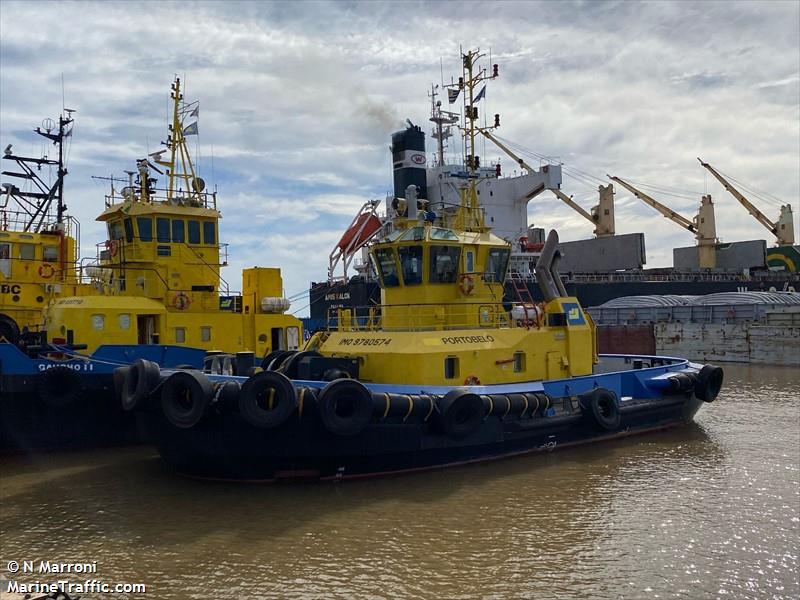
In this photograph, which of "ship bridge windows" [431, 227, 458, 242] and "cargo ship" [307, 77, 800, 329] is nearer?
"ship bridge windows" [431, 227, 458, 242]

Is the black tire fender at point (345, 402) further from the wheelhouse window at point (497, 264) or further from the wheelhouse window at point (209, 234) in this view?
the wheelhouse window at point (209, 234)

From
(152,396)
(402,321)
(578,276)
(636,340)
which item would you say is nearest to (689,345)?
(636,340)

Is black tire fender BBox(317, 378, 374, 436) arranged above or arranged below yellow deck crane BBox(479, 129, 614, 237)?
below

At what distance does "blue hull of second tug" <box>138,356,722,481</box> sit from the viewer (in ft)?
29.3

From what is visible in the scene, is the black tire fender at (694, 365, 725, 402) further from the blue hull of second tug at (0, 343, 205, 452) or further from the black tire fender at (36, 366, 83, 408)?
the black tire fender at (36, 366, 83, 408)

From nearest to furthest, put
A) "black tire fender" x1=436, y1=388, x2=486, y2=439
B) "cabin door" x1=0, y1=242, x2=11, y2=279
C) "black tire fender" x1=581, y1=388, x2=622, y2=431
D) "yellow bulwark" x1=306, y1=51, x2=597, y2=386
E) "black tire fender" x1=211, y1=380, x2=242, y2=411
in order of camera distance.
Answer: "black tire fender" x1=211, y1=380, x2=242, y2=411, "black tire fender" x1=436, y1=388, x2=486, y2=439, "yellow bulwark" x1=306, y1=51, x2=597, y2=386, "black tire fender" x1=581, y1=388, x2=622, y2=431, "cabin door" x1=0, y1=242, x2=11, y2=279

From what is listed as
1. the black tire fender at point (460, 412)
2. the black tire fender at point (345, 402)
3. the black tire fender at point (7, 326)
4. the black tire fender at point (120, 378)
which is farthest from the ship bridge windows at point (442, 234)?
the black tire fender at point (7, 326)

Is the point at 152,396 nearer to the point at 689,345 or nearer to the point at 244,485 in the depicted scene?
the point at 244,485

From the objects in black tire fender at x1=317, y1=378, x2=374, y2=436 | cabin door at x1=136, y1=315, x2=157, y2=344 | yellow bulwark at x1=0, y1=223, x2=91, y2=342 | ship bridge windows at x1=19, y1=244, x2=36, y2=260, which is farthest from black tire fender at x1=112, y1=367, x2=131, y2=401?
ship bridge windows at x1=19, y1=244, x2=36, y2=260

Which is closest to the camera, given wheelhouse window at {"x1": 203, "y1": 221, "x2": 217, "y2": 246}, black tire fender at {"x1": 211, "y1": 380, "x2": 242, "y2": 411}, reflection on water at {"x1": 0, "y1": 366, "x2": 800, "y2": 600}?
reflection on water at {"x1": 0, "y1": 366, "x2": 800, "y2": 600}

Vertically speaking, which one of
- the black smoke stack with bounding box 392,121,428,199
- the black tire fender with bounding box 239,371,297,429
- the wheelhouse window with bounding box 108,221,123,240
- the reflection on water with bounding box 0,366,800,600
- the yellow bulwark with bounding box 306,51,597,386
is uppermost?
the black smoke stack with bounding box 392,121,428,199

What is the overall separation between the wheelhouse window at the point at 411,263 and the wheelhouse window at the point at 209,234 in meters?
5.31

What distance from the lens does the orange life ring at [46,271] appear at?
1588 cm

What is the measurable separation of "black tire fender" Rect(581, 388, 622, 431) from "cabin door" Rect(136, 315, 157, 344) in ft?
27.3
